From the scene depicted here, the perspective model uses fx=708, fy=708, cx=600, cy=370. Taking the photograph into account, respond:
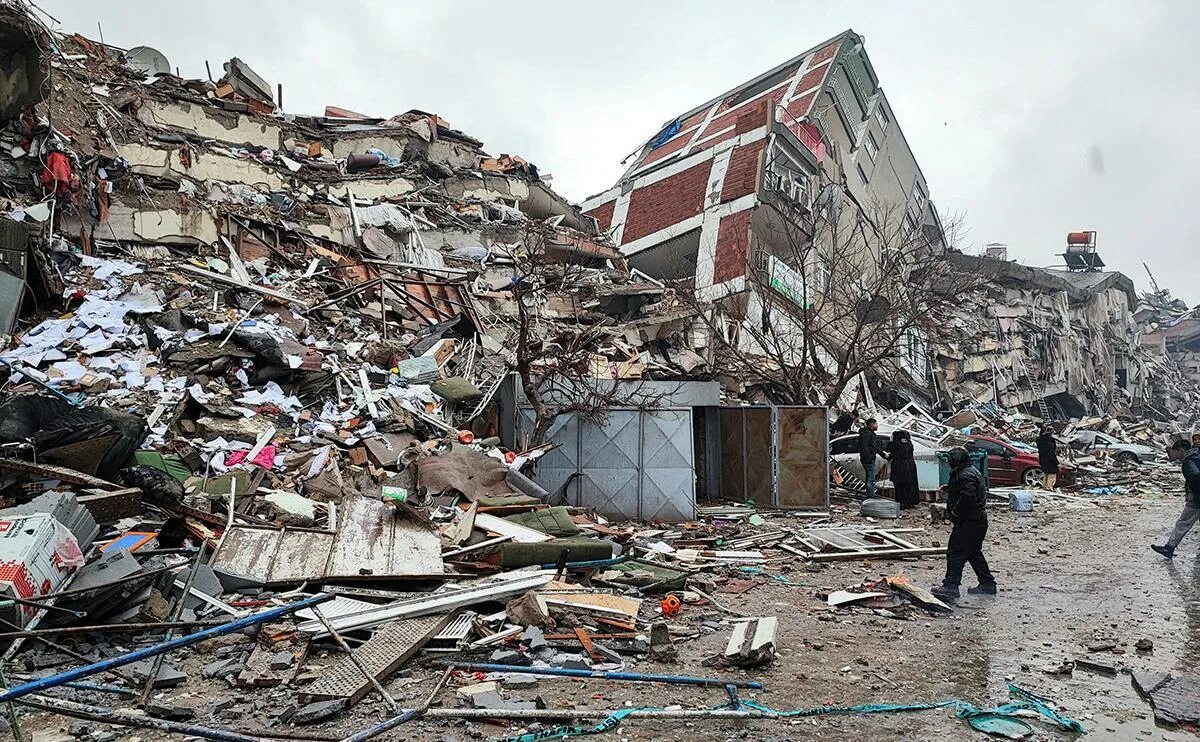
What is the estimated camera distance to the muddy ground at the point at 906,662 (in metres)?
3.83

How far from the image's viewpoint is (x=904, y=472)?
12297 mm

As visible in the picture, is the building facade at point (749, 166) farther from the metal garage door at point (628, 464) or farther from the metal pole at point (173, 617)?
the metal pole at point (173, 617)

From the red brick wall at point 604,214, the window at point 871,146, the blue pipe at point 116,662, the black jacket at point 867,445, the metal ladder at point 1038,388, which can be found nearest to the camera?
the blue pipe at point 116,662

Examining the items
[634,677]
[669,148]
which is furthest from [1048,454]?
[669,148]

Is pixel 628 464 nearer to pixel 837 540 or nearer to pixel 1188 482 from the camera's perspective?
pixel 837 540

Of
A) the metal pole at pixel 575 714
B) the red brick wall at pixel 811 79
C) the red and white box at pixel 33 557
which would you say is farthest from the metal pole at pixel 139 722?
the red brick wall at pixel 811 79

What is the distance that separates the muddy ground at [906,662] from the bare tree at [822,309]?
6.50 meters

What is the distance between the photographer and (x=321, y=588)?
5754 millimetres

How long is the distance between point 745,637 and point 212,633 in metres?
3.42

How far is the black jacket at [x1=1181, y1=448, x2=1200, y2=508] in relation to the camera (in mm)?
7633

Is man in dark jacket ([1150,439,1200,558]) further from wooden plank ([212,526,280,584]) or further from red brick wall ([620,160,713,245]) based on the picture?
red brick wall ([620,160,713,245])

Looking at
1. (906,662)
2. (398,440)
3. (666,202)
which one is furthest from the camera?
(666,202)

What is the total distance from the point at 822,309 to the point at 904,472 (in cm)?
690

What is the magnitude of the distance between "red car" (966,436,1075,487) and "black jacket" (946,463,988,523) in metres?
10.1
